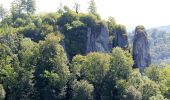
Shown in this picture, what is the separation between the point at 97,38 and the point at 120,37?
9346mm

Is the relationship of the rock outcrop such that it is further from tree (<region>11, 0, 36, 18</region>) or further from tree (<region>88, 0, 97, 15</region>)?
tree (<region>11, 0, 36, 18</region>)

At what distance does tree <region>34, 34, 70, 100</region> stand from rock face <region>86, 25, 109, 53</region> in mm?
19149

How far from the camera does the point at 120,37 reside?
12325 centimetres

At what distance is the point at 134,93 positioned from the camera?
93.6 meters

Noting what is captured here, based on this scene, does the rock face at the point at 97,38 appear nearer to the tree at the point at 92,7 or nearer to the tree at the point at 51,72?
the tree at the point at 92,7

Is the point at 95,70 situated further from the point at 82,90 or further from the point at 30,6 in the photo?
the point at 30,6

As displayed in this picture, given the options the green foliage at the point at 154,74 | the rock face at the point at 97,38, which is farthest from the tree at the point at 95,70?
the rock face at the point at 97,38

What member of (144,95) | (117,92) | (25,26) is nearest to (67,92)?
(117,92)

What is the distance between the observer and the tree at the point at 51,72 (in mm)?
93925

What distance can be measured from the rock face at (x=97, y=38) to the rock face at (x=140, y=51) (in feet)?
34.2

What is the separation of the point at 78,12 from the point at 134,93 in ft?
144

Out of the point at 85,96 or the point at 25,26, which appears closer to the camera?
the point at 85,96

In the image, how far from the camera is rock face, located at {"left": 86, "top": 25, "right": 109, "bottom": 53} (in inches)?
4594

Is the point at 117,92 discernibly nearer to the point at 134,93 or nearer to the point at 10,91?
the point at 134,93
